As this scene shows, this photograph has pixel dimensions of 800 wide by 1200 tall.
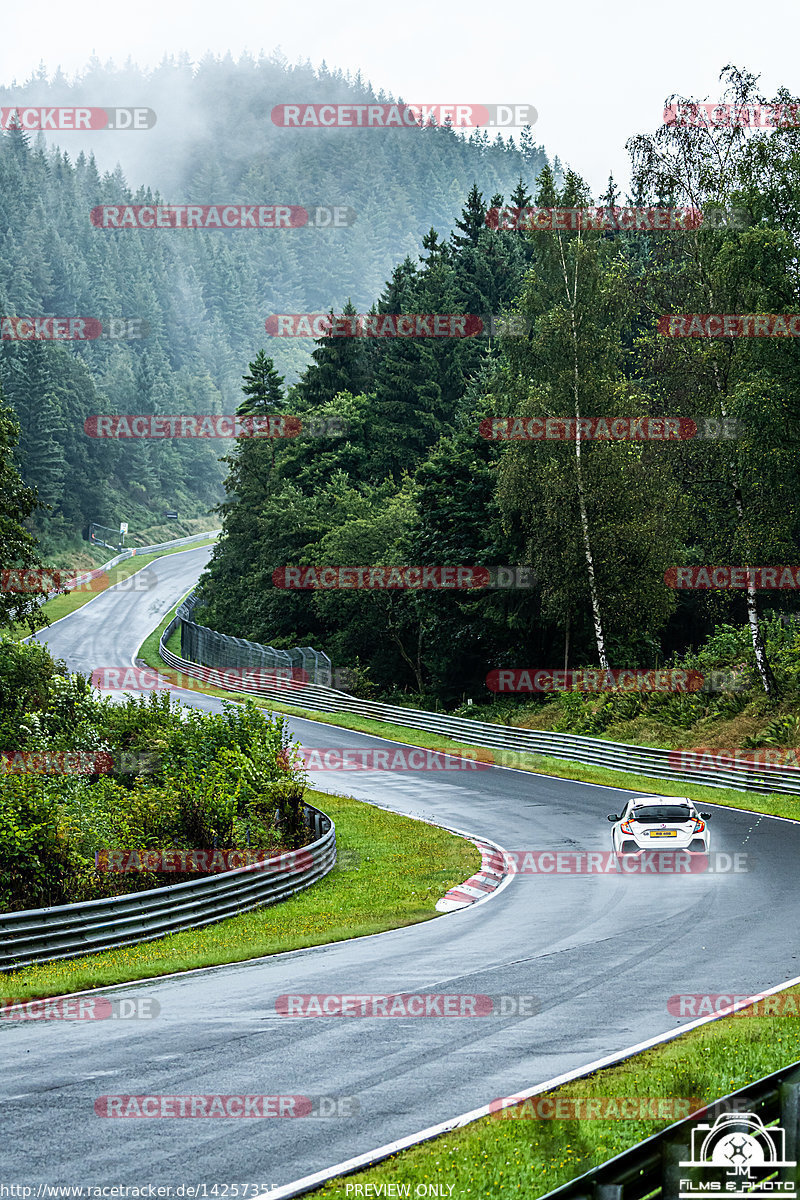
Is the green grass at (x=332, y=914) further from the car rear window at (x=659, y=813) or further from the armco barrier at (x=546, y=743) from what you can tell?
the armco barrier at (x=546, y=743)

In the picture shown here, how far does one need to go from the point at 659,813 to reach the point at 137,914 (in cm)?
1018

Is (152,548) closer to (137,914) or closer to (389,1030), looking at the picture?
(137,914)

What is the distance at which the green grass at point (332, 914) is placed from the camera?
14.5m

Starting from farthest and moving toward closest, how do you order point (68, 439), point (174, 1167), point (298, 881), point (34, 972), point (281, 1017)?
point (68, 439)
point (298, 881)
point (34, 972)
point (281, 1017)
point (174, 1167)

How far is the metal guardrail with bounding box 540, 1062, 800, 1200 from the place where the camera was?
205 inches

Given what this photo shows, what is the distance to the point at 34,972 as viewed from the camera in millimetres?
14805

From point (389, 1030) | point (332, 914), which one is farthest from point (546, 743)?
point (389, 1030)

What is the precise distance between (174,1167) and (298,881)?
13889 millimetres

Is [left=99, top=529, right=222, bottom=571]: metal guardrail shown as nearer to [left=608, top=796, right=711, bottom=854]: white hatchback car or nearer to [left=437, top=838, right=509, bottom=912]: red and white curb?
[left=437, top=838, right=509, bottom=912]: red and white curb

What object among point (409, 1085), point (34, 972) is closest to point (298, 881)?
point (34, 972)

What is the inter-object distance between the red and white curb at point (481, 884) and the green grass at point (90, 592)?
5014cm

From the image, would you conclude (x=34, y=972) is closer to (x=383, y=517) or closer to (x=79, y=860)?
(x=79, y=860)

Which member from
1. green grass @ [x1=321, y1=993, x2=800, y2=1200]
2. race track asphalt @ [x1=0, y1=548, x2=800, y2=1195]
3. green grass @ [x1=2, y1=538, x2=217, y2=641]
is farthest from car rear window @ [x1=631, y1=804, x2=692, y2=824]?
green grass @ [x1=2, y1=538, x2=217, y2=641]

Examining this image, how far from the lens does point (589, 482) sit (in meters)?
41.6
